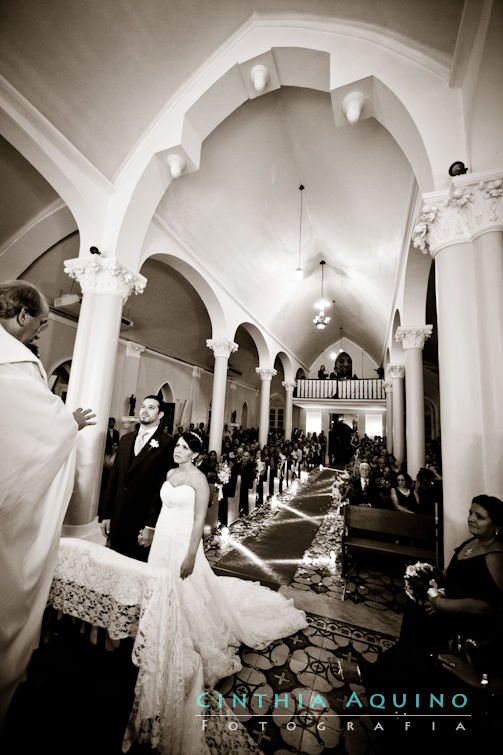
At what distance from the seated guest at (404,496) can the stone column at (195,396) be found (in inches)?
482

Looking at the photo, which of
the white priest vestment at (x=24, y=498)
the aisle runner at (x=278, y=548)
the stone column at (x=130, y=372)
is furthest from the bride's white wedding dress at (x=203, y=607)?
the stone column at (x=130, y=372)

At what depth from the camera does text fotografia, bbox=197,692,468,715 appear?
1.60 m

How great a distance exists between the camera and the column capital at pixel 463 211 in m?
2.86

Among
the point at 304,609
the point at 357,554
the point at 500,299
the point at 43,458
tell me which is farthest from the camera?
the point at 357,554

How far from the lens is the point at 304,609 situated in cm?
326

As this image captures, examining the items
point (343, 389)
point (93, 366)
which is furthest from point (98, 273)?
point (343, 389)

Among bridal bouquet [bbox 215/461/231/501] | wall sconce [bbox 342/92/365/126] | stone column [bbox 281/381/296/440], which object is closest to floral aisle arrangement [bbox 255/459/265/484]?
bridal bouquet [bbox 215/461/231/501]

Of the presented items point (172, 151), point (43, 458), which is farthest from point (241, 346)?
point (43, 458)

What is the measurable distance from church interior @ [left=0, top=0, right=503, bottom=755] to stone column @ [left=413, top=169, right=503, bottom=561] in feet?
0.06

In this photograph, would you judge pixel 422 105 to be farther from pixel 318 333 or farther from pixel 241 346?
pixel 318 333

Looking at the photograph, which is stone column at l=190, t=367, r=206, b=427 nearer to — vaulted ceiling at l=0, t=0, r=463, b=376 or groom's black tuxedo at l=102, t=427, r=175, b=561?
vaulted ceiling at l=0, t=0, r=463, b=376

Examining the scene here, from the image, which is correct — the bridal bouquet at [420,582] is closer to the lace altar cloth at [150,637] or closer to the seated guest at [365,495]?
the lace altar cloth at [150,637]

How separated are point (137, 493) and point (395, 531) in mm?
3003

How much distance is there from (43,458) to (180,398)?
14.2 m
